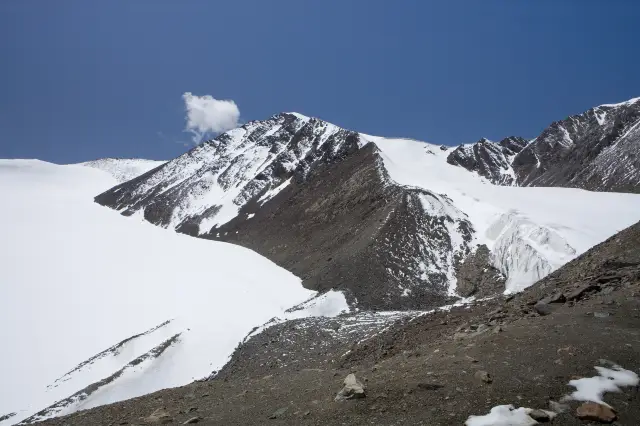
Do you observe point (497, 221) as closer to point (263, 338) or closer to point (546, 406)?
point (263, 338)

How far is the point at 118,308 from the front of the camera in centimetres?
3881

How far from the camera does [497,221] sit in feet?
131

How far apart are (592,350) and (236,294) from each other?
32.9 meters

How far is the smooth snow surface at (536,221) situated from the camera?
30.5 meters

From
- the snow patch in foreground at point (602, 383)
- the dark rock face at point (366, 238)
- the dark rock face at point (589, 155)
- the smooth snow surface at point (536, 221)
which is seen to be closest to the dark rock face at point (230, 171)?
the dark rock face at point (366, 238)

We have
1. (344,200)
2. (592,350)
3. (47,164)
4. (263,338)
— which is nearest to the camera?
(592,350)

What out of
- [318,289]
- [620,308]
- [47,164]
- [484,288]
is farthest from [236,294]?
[47,164]

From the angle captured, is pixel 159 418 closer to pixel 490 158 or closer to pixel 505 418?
pixel 505 418

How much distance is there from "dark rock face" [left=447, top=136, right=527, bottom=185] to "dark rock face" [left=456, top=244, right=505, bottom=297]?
235ft

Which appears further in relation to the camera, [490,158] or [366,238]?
[490,158]

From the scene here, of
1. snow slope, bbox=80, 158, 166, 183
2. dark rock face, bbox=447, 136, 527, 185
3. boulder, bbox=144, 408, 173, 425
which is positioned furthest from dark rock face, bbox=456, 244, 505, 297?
snow slope, bbox=80, 158, 166, 183

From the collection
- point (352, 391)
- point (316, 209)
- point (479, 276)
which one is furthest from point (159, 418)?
point (316, 209)

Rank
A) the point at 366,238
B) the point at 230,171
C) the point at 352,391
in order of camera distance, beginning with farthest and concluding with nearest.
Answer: the point at 230,171
the point at 366,238
the point at 352,391

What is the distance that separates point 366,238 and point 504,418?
35658mm
